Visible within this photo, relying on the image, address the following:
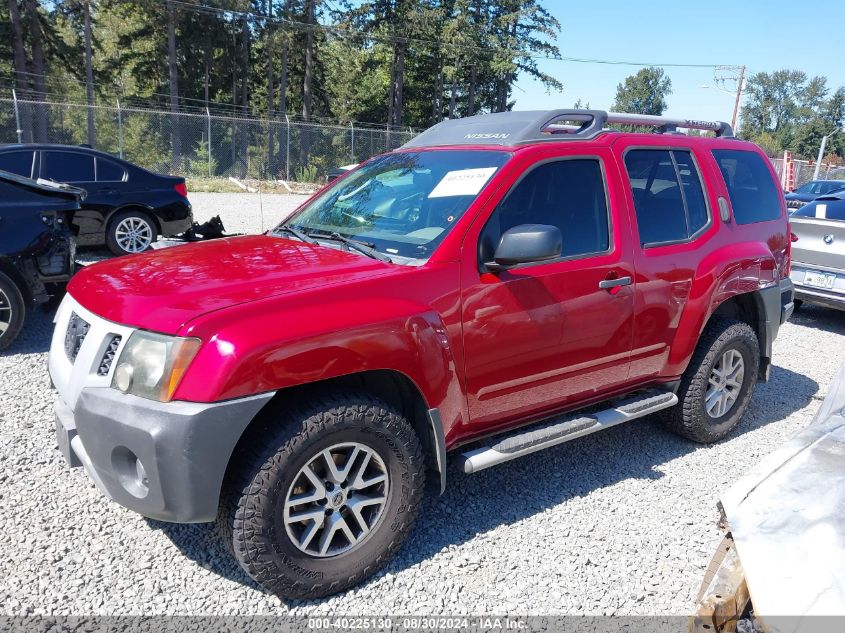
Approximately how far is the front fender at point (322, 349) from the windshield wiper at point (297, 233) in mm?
934

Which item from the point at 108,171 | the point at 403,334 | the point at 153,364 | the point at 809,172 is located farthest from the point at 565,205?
the point at 809,172

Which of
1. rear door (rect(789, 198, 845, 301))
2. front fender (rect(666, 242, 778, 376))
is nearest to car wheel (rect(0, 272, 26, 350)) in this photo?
front fender (rect(666, 242, 778, 376))

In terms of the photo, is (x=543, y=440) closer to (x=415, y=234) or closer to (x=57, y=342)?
(x=415, y=234)

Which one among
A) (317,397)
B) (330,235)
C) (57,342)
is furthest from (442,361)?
(57,342)

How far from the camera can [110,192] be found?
29.9 feet

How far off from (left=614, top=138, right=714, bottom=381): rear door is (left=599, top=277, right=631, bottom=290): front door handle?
0.39 feet

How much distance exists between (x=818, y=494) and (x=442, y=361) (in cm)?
148

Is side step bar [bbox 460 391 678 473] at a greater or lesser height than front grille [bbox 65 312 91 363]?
lesser

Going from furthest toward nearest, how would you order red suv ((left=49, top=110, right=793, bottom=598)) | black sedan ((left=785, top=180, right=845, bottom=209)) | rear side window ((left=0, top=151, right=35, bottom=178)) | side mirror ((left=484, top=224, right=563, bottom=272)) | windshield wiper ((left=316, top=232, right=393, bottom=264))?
black sedan ((left=785, top=180, right=845, bottom=209)) < rear side window ((left=0, top=151, right=35, bottom=178)) < windshield wiper ((left=316, top=232, right=393, bottom=264)) < side mirror ((left=484, top=224, right=563, bottom=272)) < red suv ((left=49, top=110, right=793, bottom=598))

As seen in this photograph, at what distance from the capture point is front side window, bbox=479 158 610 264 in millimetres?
3285

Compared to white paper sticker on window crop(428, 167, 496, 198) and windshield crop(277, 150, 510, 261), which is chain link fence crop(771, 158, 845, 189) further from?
white paper sticker on window crop(428, 167, 496, 198)

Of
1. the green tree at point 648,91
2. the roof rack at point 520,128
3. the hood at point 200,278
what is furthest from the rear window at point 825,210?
the green tree at point 648,91

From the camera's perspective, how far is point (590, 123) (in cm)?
383

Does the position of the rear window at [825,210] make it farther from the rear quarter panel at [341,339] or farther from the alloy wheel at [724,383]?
the rear quarter panel at [341,339]
